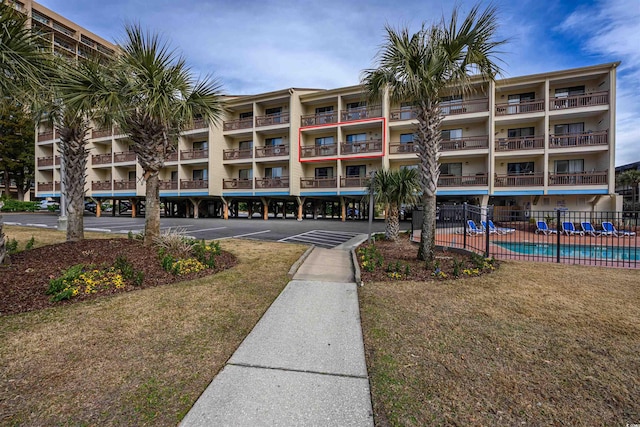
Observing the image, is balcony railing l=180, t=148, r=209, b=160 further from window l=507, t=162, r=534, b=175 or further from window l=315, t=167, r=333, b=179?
window l=507, t=162, r=534, b=175

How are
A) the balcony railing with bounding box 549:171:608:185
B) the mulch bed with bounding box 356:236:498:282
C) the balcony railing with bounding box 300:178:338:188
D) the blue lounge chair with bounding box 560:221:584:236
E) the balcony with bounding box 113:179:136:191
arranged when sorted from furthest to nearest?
the balcony with bounding box 113:179:136:191, the balcony railing with bounding box 300:178:338:188, the balcony railing with bounding box 549:171:608:185, the blue lounge chair with bounding box 560:221:584:236, the mulch bed with bounding box 356:236:498:282

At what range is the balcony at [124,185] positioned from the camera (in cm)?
2853

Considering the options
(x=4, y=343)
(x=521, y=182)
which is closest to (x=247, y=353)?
(x=4, y=343)

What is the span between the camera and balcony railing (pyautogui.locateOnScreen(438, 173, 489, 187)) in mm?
20156

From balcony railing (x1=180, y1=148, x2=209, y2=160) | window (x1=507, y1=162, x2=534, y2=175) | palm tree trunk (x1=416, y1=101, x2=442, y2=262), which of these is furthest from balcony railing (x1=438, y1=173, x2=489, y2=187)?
balcony railing (x1=180, y1=148, x2=209, y2=160)

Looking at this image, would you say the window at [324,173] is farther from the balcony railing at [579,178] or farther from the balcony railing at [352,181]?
the balcony railing at [579,178]

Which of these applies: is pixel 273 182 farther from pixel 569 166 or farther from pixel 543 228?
pixel 569 166

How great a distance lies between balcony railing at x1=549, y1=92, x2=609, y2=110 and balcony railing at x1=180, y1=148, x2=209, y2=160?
91.0ft

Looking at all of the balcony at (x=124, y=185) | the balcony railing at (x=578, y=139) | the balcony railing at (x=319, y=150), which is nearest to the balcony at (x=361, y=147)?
the balcony railing at (x=319, y=150)

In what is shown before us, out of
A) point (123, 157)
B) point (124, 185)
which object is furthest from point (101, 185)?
point (123, 157)

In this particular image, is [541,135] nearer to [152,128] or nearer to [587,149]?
[587,149]

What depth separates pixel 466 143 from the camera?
2112 cm

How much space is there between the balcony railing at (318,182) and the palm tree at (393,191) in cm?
1157

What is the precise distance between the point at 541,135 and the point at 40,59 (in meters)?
25.6
